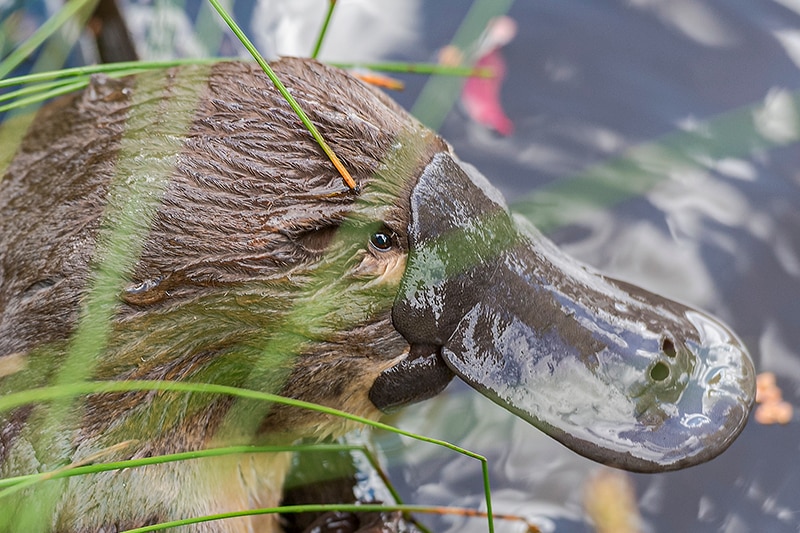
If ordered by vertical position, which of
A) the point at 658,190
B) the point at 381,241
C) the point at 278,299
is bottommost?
the point at 658,190

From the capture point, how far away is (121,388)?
1497 mm

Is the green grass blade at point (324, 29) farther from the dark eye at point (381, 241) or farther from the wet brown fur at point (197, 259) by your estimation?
the dark eye at point (381, 241)

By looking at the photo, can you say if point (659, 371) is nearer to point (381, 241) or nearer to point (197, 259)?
point (381, 241)

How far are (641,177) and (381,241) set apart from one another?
1304mm

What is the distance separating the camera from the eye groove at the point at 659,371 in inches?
62.3

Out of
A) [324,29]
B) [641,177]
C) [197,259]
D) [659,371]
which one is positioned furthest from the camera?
[641,177]

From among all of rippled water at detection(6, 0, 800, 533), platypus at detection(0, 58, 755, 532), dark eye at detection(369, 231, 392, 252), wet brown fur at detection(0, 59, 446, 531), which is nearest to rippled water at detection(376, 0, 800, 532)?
rippled water at detection(6, 0, 800, 533)

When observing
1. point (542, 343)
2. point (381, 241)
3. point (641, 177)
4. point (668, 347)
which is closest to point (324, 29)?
point (381, 241)

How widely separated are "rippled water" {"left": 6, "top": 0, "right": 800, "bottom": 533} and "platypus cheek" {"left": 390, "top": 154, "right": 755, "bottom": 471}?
0.68 m

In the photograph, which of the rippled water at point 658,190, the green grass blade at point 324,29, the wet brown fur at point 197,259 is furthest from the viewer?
the rippled water at point 658,190

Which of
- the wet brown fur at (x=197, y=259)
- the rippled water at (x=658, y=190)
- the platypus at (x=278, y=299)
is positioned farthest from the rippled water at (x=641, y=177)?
the wet brown fur at (x=197, y=259)

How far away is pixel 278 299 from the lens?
4.99 feet

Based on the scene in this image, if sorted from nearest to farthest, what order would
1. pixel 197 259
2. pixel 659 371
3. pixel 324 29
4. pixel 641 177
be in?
pixel 197 259 → pixel 659 371 → pixel 324 29 → pixel 641 177

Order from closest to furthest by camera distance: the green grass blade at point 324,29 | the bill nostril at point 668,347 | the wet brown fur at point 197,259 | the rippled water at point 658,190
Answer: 1. the wet brown fur at point 197,259
2. the bill nostril at point 668,347
3. the green grass blade at point 324,29
4. the rippled water at point 658,190
